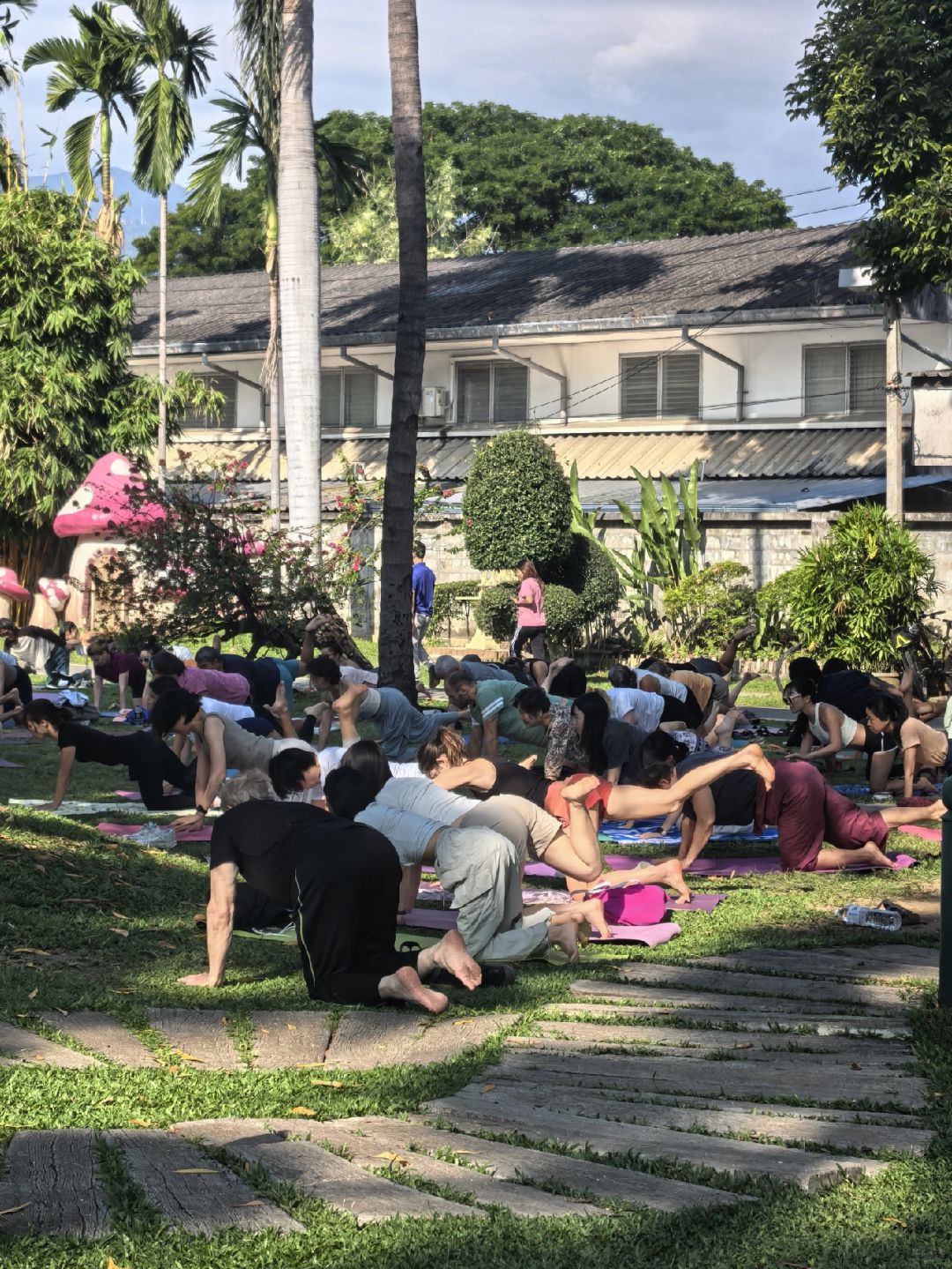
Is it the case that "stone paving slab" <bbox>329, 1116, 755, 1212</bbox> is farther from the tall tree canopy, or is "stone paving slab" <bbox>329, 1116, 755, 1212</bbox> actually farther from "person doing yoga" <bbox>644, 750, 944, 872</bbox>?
the tall tree canopy

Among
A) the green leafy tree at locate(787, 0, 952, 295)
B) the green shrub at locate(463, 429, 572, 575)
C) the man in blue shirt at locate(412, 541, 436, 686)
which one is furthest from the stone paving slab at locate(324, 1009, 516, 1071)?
the green shrub at locate(463, 429, 572, 575)

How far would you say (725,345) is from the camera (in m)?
30.0

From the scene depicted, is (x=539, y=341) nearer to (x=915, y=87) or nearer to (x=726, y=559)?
(x=726, y=559)

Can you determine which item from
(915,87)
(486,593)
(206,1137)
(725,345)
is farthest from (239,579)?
(206,1137)

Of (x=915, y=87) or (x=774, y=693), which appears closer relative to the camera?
(x=915, y=87)

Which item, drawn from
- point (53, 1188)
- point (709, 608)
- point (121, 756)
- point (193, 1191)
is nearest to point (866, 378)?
point (709, 608)

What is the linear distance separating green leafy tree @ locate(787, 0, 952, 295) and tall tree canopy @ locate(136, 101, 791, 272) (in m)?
32.8

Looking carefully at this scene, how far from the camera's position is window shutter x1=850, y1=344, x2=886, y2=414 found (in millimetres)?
28656

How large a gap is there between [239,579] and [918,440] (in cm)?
970

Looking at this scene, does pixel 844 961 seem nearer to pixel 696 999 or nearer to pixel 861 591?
pixel 696 999

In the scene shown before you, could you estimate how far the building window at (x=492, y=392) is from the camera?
33.2 meters

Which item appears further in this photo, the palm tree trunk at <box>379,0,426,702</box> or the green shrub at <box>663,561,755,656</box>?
the green shrub at <box>663,561,755,656</box>

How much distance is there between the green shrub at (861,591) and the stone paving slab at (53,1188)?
655 inches

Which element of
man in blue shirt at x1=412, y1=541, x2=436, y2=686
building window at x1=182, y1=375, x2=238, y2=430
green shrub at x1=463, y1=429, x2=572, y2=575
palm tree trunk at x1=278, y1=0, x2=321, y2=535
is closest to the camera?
palm tree trunk at x1=278, y1=0, x2=321, y2=535
